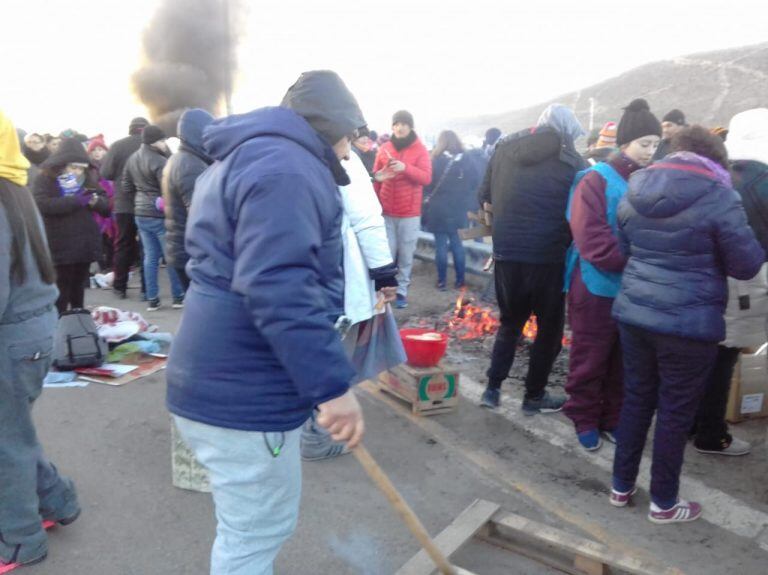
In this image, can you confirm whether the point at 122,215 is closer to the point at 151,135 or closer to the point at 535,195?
the point at 151,135

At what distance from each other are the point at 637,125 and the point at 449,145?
496 centimetres

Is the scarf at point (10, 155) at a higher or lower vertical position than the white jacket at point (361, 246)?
higher

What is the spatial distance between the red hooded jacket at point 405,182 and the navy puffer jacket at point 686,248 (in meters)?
4.43

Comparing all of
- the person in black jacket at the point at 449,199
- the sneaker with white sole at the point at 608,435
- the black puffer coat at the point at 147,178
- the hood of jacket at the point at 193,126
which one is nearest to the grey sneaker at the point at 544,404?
the sneaker with white sole at the point at 608,435

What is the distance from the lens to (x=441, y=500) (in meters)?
3.76

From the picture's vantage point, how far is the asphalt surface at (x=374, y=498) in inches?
127

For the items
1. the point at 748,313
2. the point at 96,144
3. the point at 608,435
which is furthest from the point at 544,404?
the point at 96,144

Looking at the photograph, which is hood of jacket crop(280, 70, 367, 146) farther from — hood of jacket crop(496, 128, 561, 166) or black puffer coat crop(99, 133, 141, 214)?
black puffer coat crop(99, 133, 141, 214)

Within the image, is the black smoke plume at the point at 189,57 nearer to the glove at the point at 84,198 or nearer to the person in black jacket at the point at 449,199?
the person in black jacket at the point at 449,199

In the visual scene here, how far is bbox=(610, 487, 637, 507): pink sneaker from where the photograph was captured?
3.73 metres

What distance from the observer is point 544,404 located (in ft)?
16.3

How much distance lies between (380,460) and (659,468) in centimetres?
163

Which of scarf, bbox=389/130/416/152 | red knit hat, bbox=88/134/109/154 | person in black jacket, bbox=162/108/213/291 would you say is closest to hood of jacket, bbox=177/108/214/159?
person in black jacket, bbox=162/108/213/291

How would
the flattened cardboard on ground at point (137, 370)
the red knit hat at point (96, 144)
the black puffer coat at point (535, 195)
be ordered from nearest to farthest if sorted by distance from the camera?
Answer: the black puffer coat at point (535, 195), the flattened cardboard on ground at point (137, 370), the red knit hat at point (96, 144)
